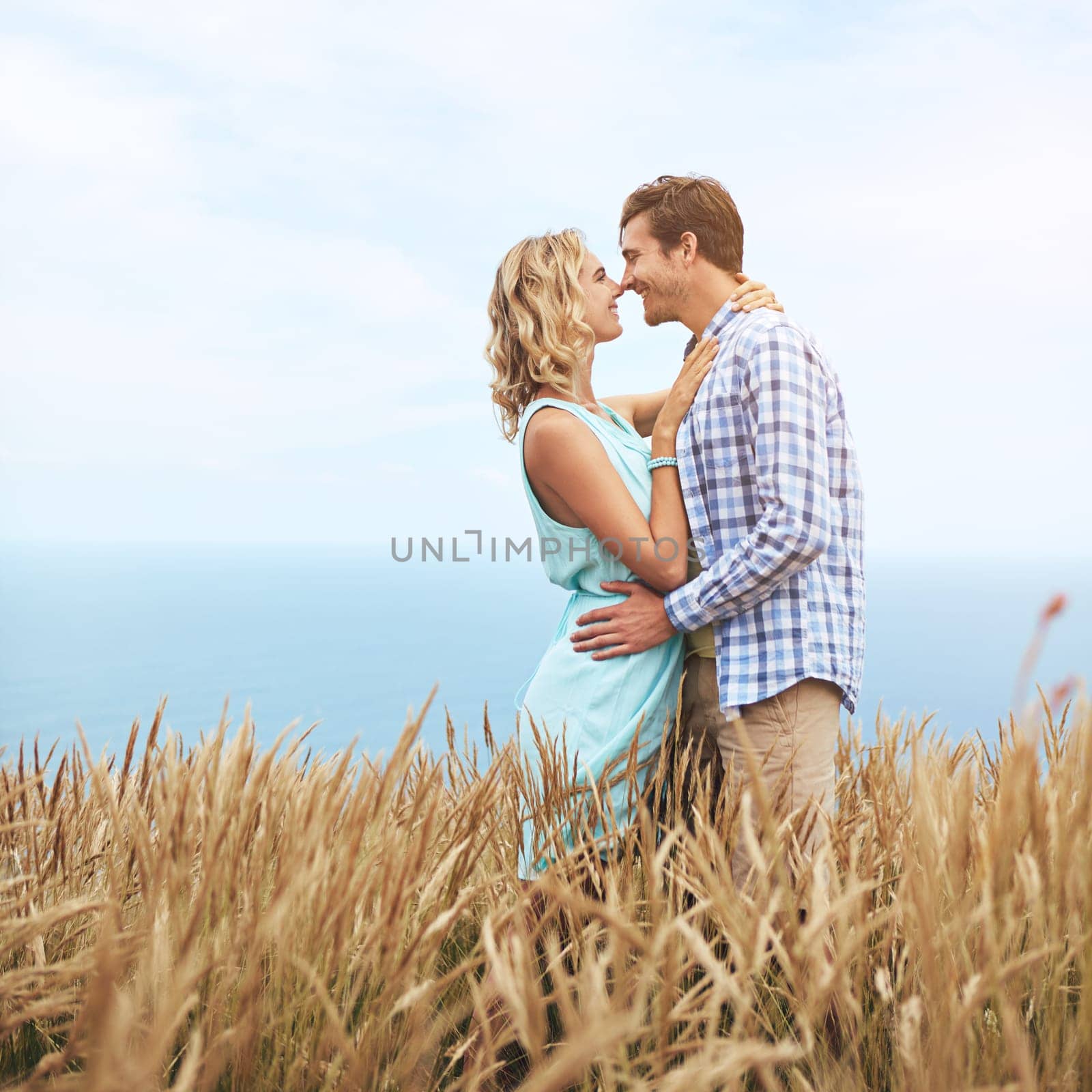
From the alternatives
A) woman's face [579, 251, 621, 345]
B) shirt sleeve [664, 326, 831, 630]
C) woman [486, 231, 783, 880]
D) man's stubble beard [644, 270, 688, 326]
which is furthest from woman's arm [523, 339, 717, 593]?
woman's face [579, 251, 621, 345]

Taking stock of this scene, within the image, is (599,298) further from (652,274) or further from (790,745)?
(790,745)

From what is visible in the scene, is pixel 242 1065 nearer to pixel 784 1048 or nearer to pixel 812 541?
pixel 784 1048

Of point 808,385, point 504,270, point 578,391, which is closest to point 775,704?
point 808,385

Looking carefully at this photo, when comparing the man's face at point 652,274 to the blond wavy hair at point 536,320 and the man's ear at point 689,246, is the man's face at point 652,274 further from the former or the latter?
the blond wavy hair at point 536,320

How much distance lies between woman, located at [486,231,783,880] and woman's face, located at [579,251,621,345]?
2.8 inches

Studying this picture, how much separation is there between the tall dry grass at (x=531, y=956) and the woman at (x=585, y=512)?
478mm

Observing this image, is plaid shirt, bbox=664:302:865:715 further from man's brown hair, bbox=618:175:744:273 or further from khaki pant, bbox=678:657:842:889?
man's brown hair, bbox=618:175:744:273

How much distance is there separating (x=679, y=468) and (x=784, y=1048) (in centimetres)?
157

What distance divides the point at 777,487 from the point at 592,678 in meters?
0.68

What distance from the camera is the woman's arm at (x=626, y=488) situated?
7.30 ft

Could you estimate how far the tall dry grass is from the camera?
1.02 metres

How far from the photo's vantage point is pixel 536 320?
8.63 feet

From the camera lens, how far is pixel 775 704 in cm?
207

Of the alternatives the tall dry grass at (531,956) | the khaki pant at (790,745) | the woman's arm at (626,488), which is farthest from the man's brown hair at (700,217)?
the tall dry grass at (531,956)
